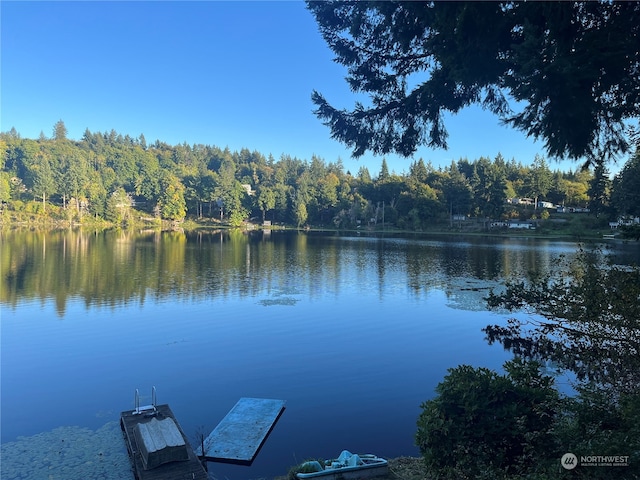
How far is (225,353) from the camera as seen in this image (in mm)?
12859

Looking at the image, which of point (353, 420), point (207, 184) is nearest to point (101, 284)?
point (353, 420)

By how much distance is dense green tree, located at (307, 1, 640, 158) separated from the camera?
15.9 feet

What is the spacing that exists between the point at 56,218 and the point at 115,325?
72.8 meters

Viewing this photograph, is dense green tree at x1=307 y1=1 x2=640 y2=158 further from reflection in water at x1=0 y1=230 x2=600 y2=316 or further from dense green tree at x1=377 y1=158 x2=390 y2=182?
dense green tree at x1=377 y1=158 x2=390 y2=182

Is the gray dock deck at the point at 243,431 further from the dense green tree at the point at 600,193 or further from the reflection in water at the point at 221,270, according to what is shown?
the dense green tree at the point at 600,193

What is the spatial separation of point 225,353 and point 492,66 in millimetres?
10582

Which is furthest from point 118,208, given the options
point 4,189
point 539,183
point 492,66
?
point 492,66

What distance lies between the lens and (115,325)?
15461 millimetres

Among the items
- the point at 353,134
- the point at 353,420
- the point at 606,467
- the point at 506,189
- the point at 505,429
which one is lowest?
the point at 353,420

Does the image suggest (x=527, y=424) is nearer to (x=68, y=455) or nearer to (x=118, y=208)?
(x=68, y=455)

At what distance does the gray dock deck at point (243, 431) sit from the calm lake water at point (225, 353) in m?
0.20

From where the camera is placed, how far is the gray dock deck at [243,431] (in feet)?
24.3

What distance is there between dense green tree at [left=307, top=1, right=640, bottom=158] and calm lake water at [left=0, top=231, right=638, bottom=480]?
3695mm

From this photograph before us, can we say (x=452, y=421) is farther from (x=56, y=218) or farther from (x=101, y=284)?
(x=56, y=218)
